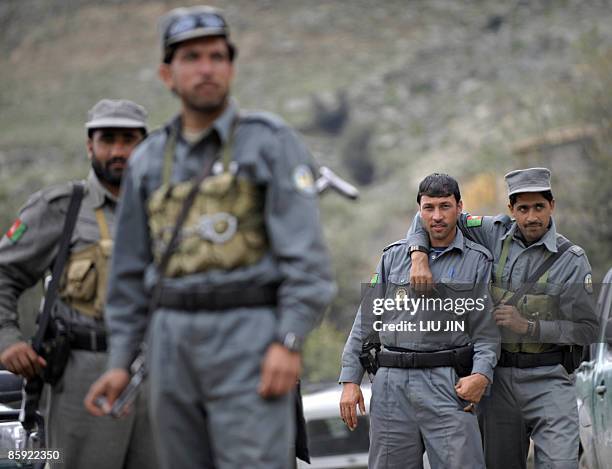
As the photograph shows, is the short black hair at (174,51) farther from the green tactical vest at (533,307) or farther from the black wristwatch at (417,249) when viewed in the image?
the green tactical vest at (533,307)

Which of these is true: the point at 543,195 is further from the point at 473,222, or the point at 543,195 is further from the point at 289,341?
the point at 289,341

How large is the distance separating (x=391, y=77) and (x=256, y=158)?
117 meters

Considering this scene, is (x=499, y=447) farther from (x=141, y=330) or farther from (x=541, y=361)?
(x=141, y=330)

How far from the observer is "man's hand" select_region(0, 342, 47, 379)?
6.50 meters

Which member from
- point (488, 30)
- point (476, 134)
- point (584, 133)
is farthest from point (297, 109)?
point (584, 133)

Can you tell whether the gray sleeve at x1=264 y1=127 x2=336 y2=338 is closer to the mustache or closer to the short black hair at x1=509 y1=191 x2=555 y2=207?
the mustache

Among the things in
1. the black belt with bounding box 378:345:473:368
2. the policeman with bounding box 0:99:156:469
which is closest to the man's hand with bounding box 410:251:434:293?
the black belt with bounding box 378:345:473:368

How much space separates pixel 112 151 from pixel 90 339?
3.06ft

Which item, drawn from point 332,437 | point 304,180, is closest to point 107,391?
point 304,180

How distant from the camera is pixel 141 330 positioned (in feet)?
17.3

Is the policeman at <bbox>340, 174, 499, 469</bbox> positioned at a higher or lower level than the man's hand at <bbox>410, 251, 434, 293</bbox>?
lower

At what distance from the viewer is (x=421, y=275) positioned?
816 cm

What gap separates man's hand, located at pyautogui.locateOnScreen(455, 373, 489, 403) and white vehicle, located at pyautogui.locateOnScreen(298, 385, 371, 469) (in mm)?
10131

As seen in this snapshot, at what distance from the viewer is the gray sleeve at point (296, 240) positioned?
15.7 feet
